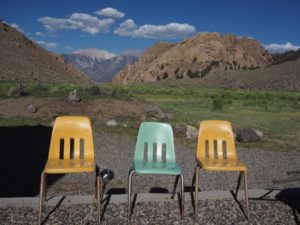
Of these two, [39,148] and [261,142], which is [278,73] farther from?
[39,148]

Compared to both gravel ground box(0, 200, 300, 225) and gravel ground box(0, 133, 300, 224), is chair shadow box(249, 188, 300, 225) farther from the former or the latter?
gravel ground box(0, 200, 300, 225)

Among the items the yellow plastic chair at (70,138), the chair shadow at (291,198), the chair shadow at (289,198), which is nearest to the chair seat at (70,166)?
the yellow plastic chair at (70,138)

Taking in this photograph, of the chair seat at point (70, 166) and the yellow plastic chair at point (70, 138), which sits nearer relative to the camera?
the chair seat at point (70, 166)

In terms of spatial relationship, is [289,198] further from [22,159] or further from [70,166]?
[22,159]

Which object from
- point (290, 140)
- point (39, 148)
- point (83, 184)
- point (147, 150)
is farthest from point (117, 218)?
point (290, 140)

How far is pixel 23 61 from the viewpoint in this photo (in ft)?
188

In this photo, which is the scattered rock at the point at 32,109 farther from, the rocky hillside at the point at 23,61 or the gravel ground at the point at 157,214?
the rocky hillside at the point at 23,61

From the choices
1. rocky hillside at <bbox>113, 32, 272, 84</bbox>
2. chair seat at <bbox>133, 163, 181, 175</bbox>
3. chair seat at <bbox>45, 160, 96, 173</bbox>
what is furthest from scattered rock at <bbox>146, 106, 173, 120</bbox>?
rocky hillside at <bbox>113, 32, 272, 84</bbox>

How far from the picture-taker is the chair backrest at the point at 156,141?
5004 millimetres

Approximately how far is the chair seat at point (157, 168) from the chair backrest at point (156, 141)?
230 mm

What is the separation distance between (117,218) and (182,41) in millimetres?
94129

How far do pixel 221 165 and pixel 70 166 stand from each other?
1746mm

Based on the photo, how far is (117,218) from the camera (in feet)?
15.2

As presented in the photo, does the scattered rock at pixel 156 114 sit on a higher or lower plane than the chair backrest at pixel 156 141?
lower
